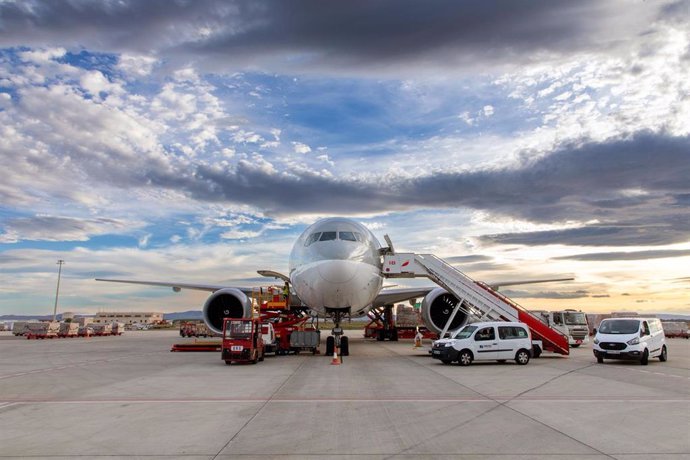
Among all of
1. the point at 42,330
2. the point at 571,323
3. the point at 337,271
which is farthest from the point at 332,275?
the point at 42,330

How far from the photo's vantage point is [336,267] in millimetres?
18094

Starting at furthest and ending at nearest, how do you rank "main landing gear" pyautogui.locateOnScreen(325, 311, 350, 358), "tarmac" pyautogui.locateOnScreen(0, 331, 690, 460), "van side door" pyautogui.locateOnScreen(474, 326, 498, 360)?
"main landing gear" pyautogui.locateOnScreen(325, 311, 350, 358)
"van side door" pyautogui.locateOnScreen(474, 326, 498, 360)
"tarmac" pyautogui.locateOnScreen(0, 331, 690, 460)

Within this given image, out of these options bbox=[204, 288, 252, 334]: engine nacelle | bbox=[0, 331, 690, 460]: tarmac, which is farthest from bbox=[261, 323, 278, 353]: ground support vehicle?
bbox=[0, 331, 690, 460]: tarmac

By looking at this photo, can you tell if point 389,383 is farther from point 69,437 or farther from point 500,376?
point 69,437

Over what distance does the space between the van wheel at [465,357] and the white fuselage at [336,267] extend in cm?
390

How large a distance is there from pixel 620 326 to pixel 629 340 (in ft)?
3.58

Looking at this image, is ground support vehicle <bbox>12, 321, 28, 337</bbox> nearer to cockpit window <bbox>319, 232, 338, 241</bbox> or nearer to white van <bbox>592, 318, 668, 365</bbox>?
cockpit window <bbox>319, 232, 338, 241</bbox>

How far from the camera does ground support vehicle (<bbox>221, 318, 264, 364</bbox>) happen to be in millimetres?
18438

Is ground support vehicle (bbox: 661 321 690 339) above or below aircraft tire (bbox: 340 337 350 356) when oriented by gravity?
above

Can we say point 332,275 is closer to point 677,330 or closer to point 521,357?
point 521,357

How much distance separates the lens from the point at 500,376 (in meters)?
14.7

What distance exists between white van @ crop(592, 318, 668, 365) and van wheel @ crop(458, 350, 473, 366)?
4.48 metres

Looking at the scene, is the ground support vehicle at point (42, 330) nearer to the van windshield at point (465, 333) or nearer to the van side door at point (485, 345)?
the van windshield at point (465, 333)

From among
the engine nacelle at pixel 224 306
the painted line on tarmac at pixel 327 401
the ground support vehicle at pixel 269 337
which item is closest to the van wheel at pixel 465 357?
the painted line on tarmac at pixel 327 401
